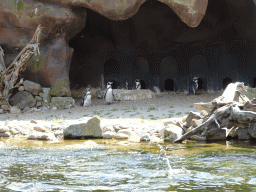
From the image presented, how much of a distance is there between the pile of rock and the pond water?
740cm

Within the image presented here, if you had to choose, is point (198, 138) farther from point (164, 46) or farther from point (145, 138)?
point (164, 46)

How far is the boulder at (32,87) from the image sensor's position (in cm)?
1303

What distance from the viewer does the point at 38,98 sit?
1311 cm

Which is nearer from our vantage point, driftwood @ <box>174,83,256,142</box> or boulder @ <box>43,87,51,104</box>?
driftwood @ <box>174,83,256,142</box>

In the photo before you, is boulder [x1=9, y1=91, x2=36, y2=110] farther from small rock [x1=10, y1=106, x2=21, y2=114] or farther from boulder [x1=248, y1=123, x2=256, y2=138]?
boulder [x1=248, y1=123, x2=256, y2=138]

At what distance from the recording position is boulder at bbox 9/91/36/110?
12.8 meters

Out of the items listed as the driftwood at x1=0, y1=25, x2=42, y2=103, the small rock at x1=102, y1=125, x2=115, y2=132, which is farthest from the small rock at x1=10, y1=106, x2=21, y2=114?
the small rock at x1=102, y1=125, x2=115, y2=132

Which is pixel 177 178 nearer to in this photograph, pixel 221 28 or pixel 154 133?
pixel 154 133

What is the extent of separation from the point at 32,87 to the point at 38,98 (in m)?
0.50

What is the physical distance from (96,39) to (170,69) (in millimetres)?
5152

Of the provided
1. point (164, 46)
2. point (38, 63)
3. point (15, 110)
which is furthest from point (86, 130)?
point (164, 46)

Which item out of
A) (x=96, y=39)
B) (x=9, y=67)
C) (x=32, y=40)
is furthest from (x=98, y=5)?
(x=96, y=39)

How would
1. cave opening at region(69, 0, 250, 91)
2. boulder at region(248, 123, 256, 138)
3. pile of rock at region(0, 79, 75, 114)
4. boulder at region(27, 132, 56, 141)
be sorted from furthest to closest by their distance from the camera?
cave opening at region(69, 0, 250, 91), pile of rock at region(0, 79, 75, 114), boulder at region(27, 132, 56, 141), boulder at region(248, 123, 256, 138)

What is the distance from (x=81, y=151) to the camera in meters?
4.93
